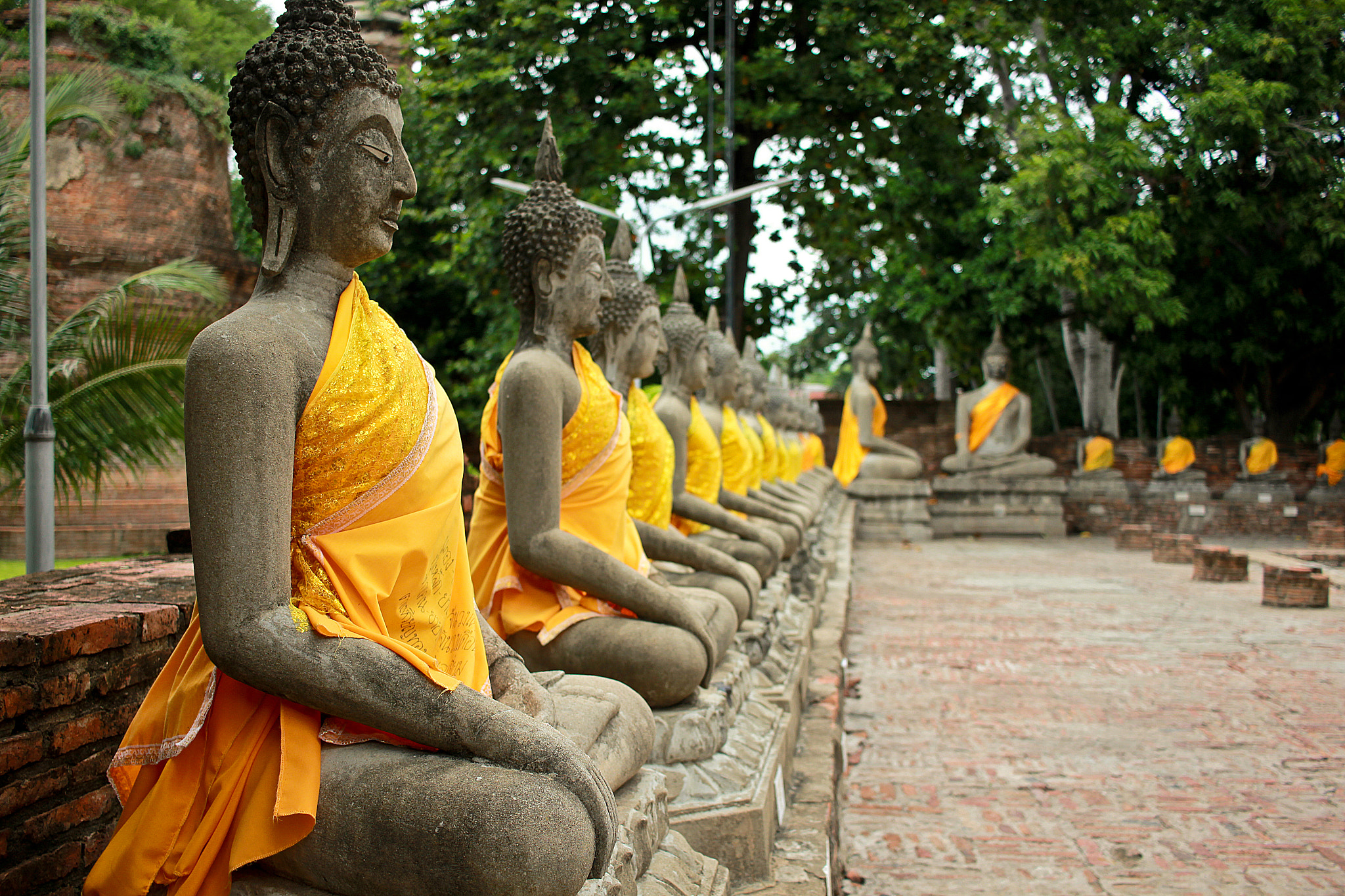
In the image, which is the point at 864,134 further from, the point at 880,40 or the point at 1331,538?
the point at 1331,538

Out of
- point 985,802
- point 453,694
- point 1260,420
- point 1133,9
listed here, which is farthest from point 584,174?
point 1260,420

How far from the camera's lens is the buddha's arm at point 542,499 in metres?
3.06

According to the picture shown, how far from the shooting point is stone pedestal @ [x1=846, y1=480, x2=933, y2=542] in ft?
55.9

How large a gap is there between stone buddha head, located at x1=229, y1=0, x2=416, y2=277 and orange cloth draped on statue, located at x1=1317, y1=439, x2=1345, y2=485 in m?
20.0

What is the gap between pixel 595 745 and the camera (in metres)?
2.36

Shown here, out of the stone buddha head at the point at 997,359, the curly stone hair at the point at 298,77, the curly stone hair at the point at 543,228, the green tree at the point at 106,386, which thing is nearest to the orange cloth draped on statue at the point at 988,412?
the stone buddha head at the point at 997,359

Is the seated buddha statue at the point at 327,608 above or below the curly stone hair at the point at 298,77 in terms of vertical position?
below

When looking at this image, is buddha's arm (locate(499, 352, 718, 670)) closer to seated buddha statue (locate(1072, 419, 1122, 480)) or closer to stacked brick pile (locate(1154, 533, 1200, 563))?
stacked brick pile (locate(1154, 533, 1200, 563))

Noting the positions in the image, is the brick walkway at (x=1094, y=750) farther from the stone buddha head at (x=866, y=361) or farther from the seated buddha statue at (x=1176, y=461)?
the seated buddha statue at (x=1176, y=461)

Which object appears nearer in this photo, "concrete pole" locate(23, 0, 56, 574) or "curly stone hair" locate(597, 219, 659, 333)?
"curly stone hair" locate(597, 219, 659, 333)

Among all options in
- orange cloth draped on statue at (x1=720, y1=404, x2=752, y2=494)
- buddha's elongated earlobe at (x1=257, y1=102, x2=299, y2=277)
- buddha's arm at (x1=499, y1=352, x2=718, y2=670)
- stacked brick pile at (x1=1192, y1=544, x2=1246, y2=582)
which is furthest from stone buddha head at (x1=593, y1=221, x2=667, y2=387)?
stacked brick pile at (x1=1192, y1=544, x2=1246, y2=582)

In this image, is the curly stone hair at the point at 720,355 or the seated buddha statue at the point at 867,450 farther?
the seated buddha statue at the point at 867,450

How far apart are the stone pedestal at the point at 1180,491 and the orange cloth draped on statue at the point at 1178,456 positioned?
3.95 ft

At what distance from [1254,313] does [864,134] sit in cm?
824
